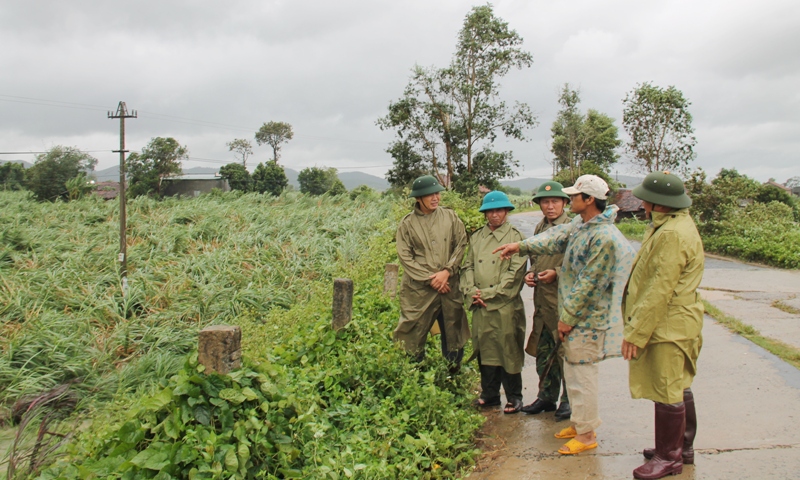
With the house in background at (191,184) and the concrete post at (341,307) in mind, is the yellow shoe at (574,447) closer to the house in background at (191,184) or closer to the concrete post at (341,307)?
the concrete post at (341,307)

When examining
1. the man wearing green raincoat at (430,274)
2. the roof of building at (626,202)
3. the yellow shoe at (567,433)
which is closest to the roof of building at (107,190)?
the man wearing green raincoat at (430,274)

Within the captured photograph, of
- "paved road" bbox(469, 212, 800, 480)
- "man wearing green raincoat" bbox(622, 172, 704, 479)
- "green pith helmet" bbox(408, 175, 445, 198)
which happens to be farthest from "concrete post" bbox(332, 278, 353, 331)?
"man wearing green raincoat" bbox(622, 172, 704, 479)

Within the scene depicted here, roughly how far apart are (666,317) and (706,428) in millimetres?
1365

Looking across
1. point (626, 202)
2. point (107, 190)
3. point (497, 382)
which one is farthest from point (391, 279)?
point (107, 190)

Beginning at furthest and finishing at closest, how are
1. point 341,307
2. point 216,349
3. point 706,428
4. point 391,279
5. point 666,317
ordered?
point 391,279
point 341,307
point 706,428
point 666,317
point 216,349

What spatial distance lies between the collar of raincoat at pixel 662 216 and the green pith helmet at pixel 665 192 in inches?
2.0

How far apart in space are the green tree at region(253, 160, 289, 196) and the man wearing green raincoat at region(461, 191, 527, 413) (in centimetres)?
4379

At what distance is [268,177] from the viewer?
4784 cm

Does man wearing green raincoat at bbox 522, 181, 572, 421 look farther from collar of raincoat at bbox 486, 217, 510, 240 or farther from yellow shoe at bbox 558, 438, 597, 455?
yellow shoe at bbox 558, 438, 597, 455

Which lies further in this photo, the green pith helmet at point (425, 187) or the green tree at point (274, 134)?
the green tree at point (274, 134)

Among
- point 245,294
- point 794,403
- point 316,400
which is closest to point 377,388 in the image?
point 316,400

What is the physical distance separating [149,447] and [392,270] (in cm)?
431

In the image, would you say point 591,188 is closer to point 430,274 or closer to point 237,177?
point 430,274

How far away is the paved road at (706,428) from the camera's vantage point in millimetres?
3566
